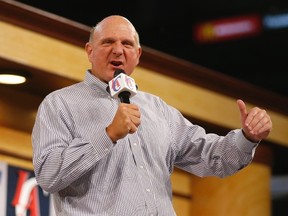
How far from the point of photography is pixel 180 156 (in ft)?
7.63

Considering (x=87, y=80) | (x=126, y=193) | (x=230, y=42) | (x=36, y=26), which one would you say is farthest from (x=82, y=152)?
(x=230, y=42)

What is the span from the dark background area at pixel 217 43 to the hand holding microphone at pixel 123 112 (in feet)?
11.8

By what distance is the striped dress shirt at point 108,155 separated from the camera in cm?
198

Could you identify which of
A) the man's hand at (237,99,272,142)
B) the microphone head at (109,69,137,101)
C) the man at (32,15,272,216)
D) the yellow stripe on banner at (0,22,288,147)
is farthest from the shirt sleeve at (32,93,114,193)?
the yellow stripe on banner at (0,22,288,147)

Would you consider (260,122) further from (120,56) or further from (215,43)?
(215,43)

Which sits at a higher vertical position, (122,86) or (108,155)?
Answer: (122,86)

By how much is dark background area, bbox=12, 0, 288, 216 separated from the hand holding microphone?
11.8 ft

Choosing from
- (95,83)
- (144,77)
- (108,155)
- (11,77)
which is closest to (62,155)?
(108,155)

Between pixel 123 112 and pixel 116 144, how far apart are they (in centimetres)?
23

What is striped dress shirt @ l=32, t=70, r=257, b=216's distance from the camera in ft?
6.51

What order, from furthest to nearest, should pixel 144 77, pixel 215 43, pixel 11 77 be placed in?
pixel 215 43 → pixel 144 77 → pixel 11 77

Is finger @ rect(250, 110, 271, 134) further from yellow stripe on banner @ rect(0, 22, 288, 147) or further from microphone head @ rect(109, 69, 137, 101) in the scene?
yellow stripe on banner @ rect(0, 22, 288, 147)

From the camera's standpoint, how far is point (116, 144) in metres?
2.11

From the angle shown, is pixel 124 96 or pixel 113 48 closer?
pixel 124 96
